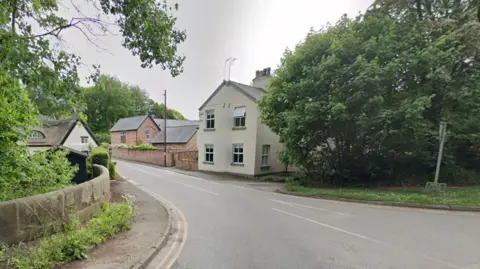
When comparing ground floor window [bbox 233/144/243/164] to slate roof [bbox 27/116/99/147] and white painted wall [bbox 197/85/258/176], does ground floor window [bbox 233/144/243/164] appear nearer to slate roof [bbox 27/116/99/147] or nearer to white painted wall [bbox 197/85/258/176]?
white painted wall [bbox 197/85/258/176]

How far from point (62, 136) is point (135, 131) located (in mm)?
21505

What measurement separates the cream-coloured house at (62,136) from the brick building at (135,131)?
17233 mm

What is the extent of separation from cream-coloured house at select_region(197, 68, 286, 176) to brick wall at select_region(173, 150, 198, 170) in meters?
1.28

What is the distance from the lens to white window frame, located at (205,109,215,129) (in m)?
24.5

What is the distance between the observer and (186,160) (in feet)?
89.3

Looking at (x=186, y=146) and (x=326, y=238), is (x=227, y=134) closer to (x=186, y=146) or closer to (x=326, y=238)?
(x=186, y=146)

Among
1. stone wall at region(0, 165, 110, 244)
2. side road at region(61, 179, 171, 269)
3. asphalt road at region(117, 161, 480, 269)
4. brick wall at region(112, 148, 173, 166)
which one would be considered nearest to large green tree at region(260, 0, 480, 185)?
asphalt road at region(117, 161, 480, 269)

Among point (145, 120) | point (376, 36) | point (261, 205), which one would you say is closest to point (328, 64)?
point (376, 36)

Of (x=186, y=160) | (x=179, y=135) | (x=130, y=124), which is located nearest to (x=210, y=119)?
(x=186, y=160)

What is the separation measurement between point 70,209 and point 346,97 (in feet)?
38.3

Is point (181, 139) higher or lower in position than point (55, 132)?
lower

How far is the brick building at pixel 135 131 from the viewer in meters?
45.6

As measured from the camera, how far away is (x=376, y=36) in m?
13.0

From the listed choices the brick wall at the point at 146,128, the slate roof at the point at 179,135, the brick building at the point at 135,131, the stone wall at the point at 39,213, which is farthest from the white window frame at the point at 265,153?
the brick wall at the point at 146,128
